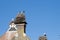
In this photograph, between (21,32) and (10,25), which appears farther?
(10,25)

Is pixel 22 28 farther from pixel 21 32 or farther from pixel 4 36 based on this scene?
pixel 4 36

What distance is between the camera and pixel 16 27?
5025cm

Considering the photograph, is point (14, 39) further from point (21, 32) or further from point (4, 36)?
point (4, 36)

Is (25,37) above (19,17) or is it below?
below

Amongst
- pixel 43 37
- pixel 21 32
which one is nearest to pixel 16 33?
pixel 21 32

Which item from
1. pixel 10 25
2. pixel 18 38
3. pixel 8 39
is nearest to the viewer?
pixel 18 38

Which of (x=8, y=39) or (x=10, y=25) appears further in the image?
(x=10, y=25)

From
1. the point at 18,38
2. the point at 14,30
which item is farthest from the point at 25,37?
the point at 14,30

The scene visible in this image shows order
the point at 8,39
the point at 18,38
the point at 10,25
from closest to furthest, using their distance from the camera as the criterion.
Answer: the point at 18,38 → the point at 8,39 → the point at 10,25

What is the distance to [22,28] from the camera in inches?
1938

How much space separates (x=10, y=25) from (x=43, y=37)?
768cm

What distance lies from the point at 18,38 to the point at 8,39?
3.66 meters

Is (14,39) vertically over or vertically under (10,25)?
under

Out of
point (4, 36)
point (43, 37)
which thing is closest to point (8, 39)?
point (4, 36)
